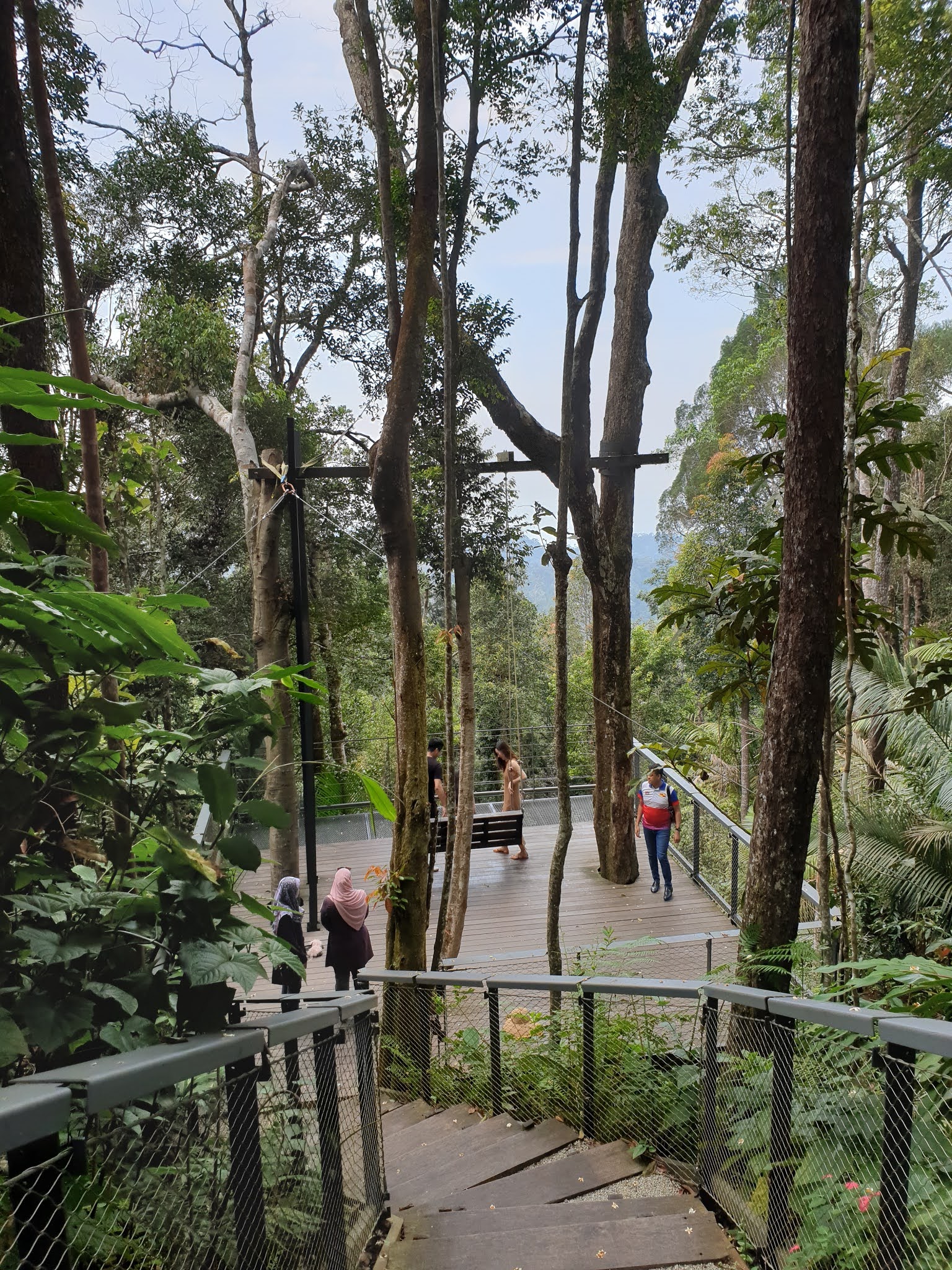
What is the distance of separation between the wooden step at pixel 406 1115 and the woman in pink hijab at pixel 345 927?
1.21 m

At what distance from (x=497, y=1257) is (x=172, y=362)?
1381cm

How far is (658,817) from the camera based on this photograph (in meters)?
9.44

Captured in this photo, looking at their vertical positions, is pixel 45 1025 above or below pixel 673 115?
below

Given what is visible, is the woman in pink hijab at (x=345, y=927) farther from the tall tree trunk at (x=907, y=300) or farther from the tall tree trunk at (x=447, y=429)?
the tall tree trunk at (x=907, y=300)

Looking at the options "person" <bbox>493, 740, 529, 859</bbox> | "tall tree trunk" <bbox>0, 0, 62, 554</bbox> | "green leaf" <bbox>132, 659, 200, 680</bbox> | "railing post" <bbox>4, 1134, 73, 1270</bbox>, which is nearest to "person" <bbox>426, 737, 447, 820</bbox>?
"person" <bbox>493, 740, 529, 859</bbox>

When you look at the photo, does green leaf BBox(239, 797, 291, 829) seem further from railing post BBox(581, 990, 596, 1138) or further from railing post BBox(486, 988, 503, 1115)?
railing post BBox(486, 988, 503, 1115)

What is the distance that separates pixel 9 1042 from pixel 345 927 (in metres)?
5.63

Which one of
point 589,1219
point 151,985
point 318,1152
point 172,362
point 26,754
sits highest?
point 172,362

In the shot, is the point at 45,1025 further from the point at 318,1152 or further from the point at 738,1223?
the point at 738,1223

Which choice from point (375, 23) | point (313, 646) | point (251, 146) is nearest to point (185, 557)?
point (313, 646)

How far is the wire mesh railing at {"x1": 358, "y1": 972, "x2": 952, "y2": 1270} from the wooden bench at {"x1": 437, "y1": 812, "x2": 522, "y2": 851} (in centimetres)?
512

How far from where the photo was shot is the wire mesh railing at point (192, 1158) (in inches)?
53.1

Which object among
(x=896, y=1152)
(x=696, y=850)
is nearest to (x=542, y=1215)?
(x=896, y=1152)

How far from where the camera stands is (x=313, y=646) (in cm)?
1778
